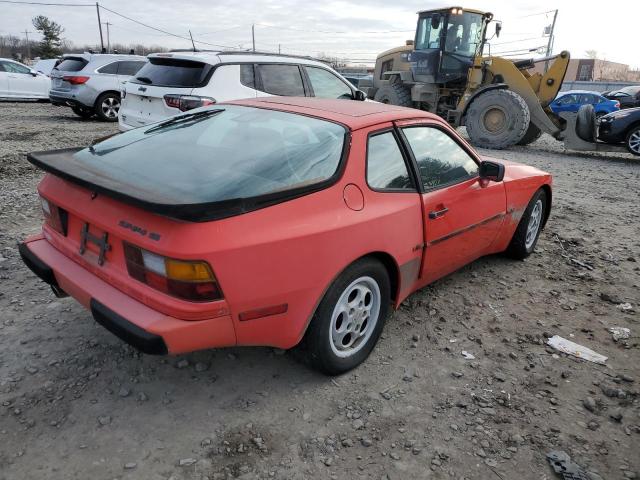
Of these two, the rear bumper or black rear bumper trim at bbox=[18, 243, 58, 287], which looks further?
black rear bumper trim at bbox=[18, 243, 58, 287]

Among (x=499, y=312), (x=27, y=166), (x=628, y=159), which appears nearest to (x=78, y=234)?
(x=499, y=312)

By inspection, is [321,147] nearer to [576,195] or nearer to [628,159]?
[576,195]

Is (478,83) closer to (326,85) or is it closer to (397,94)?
(397,94)

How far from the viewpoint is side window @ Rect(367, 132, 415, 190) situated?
8.73ft

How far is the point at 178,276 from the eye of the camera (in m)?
1.96

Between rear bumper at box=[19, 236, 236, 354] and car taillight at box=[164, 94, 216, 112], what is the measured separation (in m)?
4.15

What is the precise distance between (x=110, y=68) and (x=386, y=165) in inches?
444

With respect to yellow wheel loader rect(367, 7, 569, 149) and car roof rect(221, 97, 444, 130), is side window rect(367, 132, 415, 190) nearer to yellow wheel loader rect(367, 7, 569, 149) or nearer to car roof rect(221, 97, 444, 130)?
car roof rect(221, 97, 444, 130)

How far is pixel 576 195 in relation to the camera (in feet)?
23.1

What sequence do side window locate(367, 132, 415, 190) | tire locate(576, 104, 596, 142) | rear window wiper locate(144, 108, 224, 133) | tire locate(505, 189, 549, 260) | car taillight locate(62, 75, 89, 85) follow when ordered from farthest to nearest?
car taillight locate(62, 75, 89, 85) < tire locate(576, 104, 596, 142) < tire locate(505, 189, 549, 260) < rear window wiper locate(144, 108, 224, 133) < side window locate(367, 132, 415, 190)

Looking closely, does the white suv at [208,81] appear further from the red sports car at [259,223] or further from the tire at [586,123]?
the tire at [586,123]

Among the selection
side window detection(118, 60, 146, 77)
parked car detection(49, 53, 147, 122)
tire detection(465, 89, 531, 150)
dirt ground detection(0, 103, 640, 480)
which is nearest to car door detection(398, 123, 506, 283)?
dirt ground detection(0, 103, 640, 480)

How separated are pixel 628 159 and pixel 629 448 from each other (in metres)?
10.6

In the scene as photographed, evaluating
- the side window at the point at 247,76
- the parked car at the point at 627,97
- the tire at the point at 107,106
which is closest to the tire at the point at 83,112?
the tire at the point at 107,106
